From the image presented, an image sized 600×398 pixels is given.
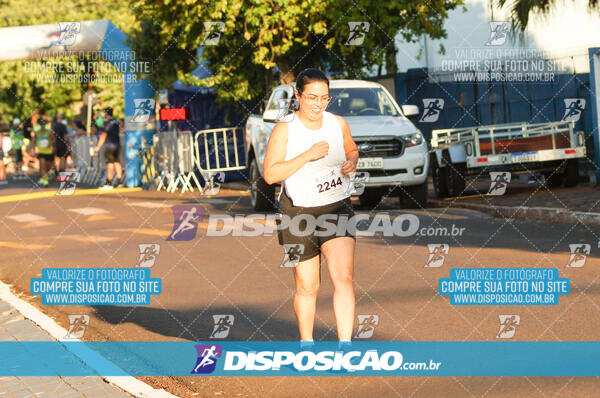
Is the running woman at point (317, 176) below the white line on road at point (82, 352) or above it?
above

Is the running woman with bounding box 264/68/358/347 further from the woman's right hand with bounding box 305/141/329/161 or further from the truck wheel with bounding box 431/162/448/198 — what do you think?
the truck wheel with bounding box 431/162/448/198

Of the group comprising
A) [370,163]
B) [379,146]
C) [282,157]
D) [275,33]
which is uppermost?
[275,33]

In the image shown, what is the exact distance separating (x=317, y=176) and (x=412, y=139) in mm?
10696

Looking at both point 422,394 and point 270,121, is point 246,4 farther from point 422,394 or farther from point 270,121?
point 422,394

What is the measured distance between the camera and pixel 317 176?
20.0 feet

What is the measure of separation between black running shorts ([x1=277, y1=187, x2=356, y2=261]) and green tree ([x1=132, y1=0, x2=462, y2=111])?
17337mm

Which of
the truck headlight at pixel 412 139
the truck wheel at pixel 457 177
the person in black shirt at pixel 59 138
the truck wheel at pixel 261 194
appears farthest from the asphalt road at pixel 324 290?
the person in black shirt at pixel 59 138

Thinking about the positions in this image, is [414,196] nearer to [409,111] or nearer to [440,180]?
[409,111]

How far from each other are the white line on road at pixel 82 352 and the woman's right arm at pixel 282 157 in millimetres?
1393

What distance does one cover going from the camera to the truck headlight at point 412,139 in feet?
54.3

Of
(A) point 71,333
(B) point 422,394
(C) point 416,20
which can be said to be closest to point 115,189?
(C) point 416,20

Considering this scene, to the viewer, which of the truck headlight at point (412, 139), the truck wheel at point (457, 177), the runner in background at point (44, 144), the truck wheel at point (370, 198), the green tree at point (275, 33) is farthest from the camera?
the runner in background at point (44, 144)

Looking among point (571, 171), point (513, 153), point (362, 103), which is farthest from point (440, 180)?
point (362, 103)

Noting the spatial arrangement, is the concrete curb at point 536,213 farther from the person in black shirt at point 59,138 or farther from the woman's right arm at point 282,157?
the person in black shirt at point 59,138
